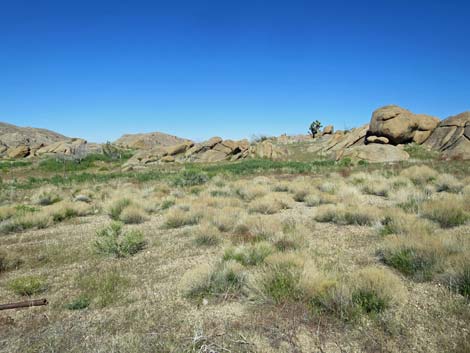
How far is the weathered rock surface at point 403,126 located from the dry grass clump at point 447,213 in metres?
26.0

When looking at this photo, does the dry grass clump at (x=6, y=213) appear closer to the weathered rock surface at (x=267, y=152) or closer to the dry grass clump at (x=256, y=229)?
the dry grass clump at (x=256, y=229)

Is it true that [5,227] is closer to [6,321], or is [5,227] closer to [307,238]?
[6,321]

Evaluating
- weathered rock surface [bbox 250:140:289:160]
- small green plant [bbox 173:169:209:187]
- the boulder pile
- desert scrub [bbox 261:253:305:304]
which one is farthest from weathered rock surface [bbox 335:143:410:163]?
desert scrub [bbox 261:253:305:304]

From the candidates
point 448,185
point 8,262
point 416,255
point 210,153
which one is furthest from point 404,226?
point 210,153

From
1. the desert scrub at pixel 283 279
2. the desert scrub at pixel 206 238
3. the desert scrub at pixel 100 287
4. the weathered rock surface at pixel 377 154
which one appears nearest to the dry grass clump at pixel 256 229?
the desert scrub at pixel 206 238

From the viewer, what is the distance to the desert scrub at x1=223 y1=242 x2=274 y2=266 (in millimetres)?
5566

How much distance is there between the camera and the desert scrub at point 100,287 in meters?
4.48

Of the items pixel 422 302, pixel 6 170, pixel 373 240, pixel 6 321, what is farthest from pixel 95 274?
pixel 6 170

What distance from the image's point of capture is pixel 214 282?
4.80 metres

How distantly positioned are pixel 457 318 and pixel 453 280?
2.68 feet

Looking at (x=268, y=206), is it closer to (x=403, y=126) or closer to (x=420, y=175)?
(x=420, y=175)

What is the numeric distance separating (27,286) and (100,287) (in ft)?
3.93

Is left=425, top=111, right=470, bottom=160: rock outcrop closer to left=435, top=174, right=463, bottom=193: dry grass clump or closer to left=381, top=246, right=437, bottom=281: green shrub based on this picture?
left=435, top=174, right=463, bottom=193: dry grass clump

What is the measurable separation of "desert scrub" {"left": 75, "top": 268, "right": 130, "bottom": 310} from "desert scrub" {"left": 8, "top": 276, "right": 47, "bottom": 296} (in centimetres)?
55
